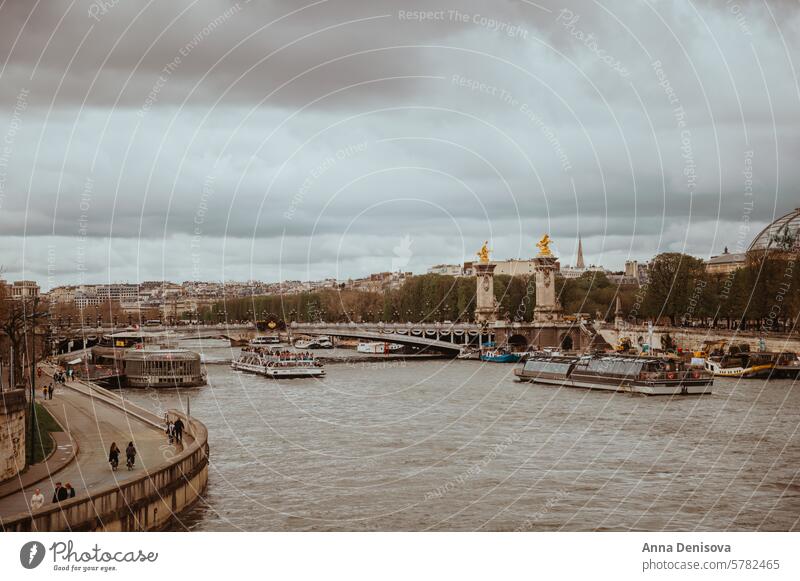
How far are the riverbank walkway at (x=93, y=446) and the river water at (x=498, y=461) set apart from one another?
108cm

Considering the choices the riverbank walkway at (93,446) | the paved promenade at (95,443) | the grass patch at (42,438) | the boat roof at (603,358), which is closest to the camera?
the riverbank walkway at (93,446)

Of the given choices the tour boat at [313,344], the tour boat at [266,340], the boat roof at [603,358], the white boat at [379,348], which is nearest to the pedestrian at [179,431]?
the boat roof at [603,358]

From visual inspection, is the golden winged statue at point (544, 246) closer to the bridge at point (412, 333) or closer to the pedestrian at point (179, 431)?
the bridge at point (412, 333)

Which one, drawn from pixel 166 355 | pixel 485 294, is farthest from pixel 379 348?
pixel 166 355

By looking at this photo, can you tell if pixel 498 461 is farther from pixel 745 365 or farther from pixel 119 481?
pixel 745 365

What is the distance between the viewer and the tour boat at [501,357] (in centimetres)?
4662

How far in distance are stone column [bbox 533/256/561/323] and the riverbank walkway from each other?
31.4 metres

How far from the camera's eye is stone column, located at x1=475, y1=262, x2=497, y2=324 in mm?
54875

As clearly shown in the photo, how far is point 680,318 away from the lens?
1845 inches

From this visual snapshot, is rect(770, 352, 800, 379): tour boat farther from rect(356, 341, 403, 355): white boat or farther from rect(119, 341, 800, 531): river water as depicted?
rect(356, 341, 403, 355): white boat

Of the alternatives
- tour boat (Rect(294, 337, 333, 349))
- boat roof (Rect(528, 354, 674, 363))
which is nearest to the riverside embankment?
boat roof (Rect(528, 354, 674, 363))

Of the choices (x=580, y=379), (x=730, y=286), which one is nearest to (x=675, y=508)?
(x=580, y=379)

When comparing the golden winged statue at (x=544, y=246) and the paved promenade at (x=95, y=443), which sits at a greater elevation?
the golden winged statue at (x=544, y=246)

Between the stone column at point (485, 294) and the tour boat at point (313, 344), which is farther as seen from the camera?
the tour boat at point (313, 344)
